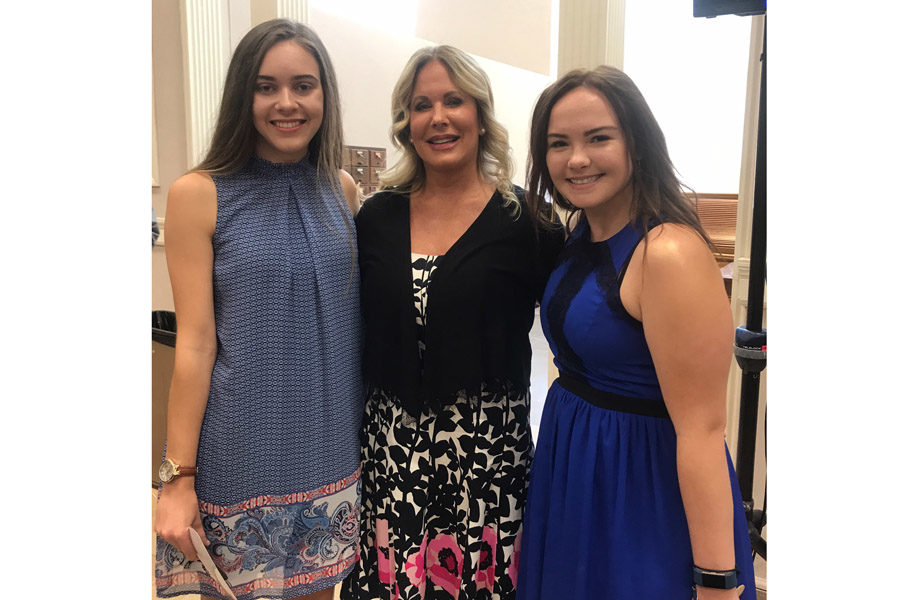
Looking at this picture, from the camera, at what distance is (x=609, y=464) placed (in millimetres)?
1062

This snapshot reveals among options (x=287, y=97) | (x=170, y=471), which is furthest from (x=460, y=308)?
(x=170, y=471)

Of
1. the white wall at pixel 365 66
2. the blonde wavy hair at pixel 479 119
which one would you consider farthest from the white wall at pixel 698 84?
the blonde wavy hair at pixel 479 119

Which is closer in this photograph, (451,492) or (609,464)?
(609,464)

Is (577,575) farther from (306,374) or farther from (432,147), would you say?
(432,147)

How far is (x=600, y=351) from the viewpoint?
3.42ft

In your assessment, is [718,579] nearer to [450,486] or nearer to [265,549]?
[450,486]

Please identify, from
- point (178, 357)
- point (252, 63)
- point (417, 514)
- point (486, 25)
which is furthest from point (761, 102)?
point (486, 25)

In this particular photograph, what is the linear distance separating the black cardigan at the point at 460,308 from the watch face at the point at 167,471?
16.4 inches

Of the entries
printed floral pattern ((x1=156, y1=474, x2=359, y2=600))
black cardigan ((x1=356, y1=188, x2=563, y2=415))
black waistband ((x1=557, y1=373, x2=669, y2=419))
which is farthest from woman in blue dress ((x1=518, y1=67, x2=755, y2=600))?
printed floral pattern ((x1=156, y1=474, x2=359, y2=600))

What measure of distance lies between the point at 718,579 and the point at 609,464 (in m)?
0.23

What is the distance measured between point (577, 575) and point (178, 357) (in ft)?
2.71

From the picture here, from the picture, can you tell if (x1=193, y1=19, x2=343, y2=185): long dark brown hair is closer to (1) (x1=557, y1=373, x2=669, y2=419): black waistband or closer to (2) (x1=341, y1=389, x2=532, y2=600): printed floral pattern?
(2) (x1=341, y1=389, x2=532, y2=600): printed floral pattern

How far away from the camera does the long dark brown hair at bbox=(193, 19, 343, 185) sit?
116 centimetres

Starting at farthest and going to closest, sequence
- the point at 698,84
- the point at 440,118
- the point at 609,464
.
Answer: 1. the point at 698,84
2. the point at 440,118
3. the point at 609,464
